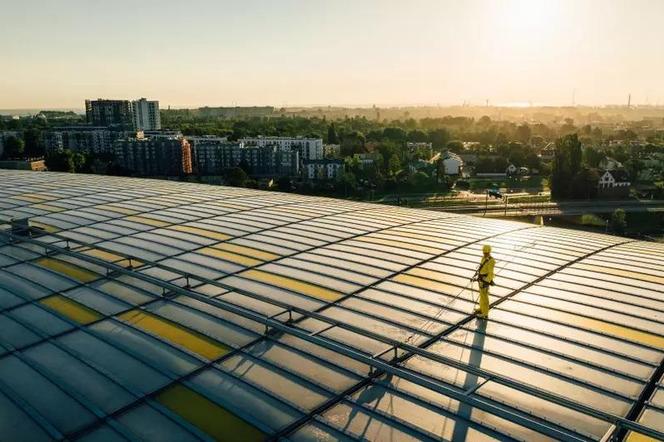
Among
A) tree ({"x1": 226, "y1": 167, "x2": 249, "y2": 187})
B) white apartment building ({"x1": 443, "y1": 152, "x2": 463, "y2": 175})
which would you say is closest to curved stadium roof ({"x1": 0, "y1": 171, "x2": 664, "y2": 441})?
tree ({"x1": 226, "y1": 167, "x2": 249, "y2": 187})

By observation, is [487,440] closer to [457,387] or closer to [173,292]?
[457,387]

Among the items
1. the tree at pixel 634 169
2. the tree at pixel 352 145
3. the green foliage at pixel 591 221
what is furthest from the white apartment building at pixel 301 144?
the tree at pixel 634 169

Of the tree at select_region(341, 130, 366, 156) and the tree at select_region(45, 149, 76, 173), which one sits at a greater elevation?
the tree at select_region(341, 130, 366, 156)

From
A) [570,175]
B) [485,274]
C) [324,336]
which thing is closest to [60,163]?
[570,175]

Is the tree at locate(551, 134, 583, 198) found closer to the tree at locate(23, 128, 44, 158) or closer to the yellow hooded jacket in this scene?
the yellow hooded jacket

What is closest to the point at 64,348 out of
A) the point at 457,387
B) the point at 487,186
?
the point at 457,387

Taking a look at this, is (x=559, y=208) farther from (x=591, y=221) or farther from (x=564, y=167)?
(x=564, y=167)

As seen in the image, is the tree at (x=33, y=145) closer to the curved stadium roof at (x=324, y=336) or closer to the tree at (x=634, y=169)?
the curved stadium roof at (x=324, y=336)
